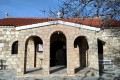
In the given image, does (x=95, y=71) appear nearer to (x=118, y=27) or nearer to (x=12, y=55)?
(x=118, y=27)

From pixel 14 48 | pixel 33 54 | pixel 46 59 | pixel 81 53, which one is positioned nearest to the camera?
pixel 46 59

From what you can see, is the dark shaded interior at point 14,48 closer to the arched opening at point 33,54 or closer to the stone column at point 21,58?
the arched opening at point 33,54

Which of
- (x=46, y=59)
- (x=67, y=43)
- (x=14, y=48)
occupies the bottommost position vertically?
(x=46, y=59)

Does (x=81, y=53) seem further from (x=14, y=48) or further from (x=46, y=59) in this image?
(x=14, y=48)

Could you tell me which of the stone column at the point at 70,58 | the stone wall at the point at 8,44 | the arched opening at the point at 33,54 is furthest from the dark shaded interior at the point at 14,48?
the stone column at the point at 70,58

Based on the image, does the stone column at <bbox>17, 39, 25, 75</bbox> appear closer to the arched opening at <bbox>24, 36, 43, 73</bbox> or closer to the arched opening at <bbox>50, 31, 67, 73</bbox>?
the arched opening at <bbox>24, 36, 43, 73</bbox>

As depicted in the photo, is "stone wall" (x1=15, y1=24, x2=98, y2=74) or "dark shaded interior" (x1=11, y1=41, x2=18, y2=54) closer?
"stone wall" (x1=15, y1=24, x2=98, y2=74)

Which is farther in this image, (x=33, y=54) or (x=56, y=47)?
(x=56, y=47)

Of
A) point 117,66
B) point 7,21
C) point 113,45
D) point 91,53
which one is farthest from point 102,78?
point 7,21

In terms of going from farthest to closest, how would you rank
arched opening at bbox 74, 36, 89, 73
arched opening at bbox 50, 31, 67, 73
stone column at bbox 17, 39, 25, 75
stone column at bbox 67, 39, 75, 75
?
1. arched opening at bbox 50, 31, 67, 73
2. arched opening at bbox 74, 36, 89, 73
3. stone column at bbox 17, 39, 25, 75
4. stone column at bbox 67, 39, 75, 75

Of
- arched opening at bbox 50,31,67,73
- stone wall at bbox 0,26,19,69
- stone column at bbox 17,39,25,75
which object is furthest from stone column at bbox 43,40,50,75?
stone wall at bbox 0,26,19,69

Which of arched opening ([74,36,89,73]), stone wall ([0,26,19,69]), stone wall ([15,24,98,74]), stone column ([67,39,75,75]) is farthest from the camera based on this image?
stone wall ([0,26,19,69])

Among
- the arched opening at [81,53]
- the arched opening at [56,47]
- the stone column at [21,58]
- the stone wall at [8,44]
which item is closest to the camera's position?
the stone column at [21,58]

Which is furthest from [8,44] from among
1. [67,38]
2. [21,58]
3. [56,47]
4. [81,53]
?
[67,38]
